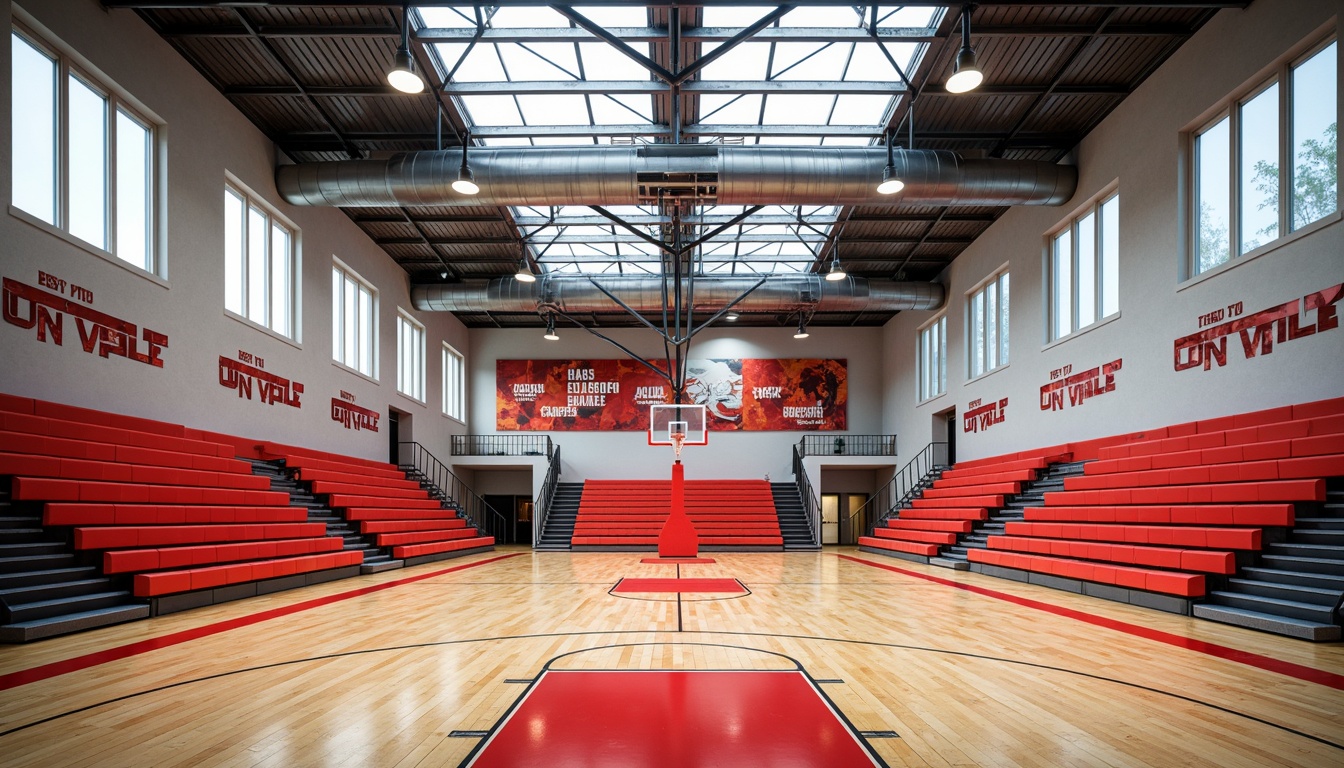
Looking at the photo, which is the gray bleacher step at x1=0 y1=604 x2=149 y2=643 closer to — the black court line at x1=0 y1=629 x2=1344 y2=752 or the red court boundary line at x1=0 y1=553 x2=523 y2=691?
the red court boundary line at x1=0 y1=553 x2=523 y2=691

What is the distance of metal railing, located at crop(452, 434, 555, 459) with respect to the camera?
943 inches

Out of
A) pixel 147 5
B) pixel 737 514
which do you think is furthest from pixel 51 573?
pixel 737 514

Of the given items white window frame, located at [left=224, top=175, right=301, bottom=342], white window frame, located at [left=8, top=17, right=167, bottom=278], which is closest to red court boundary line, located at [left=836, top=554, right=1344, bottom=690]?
white window frame, located at [left=8, top=17, right=167, bottom=278]

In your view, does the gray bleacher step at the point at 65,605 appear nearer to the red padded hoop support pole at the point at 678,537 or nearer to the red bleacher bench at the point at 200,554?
the red bleacher bench at the point at 200,554

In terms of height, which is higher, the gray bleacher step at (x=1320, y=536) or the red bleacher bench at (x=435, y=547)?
the gray bleacher step at (x=1320, y=536)

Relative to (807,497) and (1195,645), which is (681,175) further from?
(807,497)

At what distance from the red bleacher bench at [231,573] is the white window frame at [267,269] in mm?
4103

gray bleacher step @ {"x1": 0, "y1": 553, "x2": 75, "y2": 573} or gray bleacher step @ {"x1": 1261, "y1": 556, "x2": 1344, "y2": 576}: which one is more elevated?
gray bleacher step @ {"x1": 0, "y1": 553, "x2": 75, "y2": 573}

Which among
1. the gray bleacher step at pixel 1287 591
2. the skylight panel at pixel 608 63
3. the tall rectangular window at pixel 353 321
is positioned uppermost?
the skylight panel at pixel 608 63

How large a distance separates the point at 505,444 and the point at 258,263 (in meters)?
12.0

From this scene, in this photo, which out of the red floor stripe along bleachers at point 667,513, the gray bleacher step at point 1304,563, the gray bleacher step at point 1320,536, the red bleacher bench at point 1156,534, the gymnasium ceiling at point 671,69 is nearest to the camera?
the gray bleacher step at point 1304,563

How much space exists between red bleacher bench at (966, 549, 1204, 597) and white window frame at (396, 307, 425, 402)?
45.6ft

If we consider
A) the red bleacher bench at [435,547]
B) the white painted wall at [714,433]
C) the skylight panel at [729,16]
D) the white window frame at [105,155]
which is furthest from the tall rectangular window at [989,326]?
the white window frame at [105,155]

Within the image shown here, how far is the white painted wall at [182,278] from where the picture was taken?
839cm
